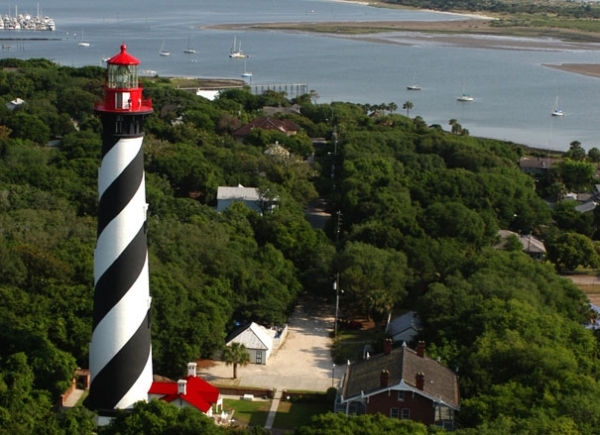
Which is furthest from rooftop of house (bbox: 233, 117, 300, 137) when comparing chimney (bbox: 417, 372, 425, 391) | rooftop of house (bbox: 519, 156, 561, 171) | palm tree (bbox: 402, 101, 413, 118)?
chimney (bbox: 417, 372, 425, 391)

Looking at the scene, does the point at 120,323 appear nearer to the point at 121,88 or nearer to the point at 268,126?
the point at 121,88

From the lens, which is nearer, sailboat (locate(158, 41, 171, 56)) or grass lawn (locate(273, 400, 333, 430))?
grass lawn (locate(273, 400, 333, 430))

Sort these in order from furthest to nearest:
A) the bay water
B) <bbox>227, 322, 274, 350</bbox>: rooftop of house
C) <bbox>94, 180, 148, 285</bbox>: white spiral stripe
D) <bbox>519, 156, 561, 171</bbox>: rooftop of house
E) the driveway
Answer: the bay water, <bbox>519, 156, 561, 171</bbox>: rooftop of house, <bbox>227, 322, 274, 350</bbox>: rooftop of house, the driveway, <bbox>94, 180, 148, 285</bbox>: white spiral stripe

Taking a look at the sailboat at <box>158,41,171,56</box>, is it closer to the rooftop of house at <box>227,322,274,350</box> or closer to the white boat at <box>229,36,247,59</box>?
the white boat at <box>229,36,247,59</box>

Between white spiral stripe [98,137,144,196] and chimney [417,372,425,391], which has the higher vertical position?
white spiral stripe [98,137,144,196]

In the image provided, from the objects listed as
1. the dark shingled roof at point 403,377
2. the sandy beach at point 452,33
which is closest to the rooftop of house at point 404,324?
the dark shingled roof at point 403,377
